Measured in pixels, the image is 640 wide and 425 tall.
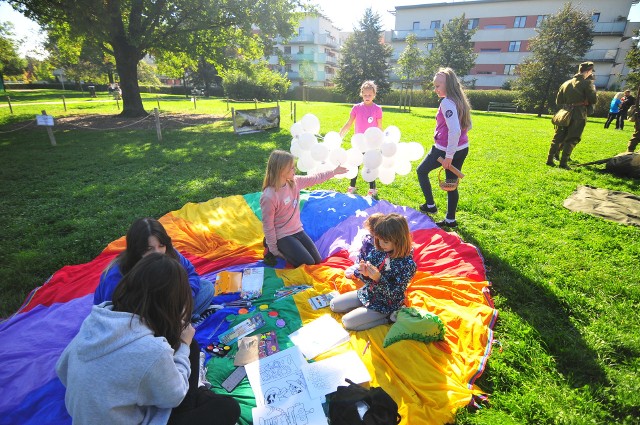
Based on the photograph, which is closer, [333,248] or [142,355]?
[142,355]

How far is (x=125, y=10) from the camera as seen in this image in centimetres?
1491

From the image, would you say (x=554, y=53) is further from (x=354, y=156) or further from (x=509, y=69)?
(x=354, y=156)

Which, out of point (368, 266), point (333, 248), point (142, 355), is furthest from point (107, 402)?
point (333, 248)

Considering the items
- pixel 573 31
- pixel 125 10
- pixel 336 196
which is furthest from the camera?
pixel 573 31

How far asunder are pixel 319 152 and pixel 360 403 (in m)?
3.48

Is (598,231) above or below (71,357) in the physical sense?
below

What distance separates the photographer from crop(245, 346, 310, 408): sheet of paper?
2.38m

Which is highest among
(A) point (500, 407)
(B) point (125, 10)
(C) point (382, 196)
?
(B) point (125, 10)

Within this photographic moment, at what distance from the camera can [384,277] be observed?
9.87 ft

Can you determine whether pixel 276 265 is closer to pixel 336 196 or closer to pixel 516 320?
pixel 336 196

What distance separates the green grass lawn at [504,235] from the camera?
101 inches

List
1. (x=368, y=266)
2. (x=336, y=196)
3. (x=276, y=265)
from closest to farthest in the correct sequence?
(x=368, y=266) → (x=276, y=265) → (x=336, y=196)

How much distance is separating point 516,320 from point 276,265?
109 inches

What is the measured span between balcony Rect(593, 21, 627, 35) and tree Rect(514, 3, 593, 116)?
44.3 feet
